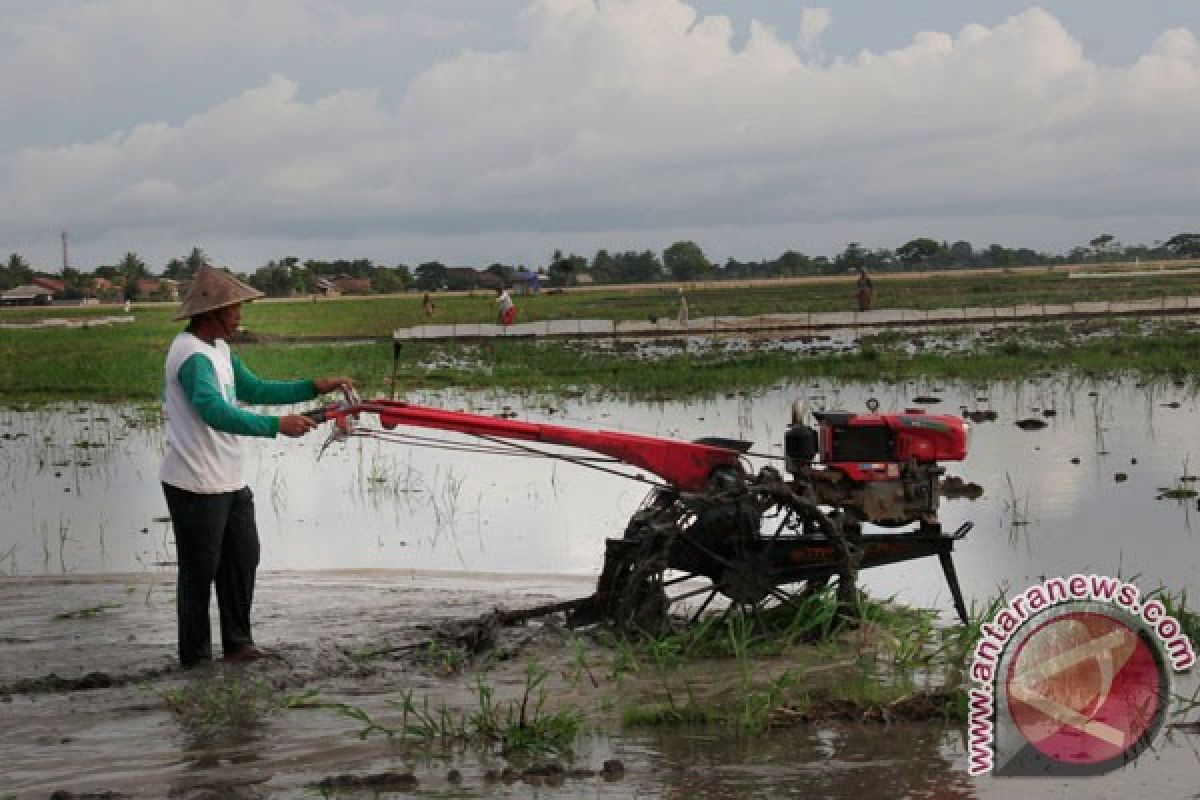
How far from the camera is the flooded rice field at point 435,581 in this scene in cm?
548

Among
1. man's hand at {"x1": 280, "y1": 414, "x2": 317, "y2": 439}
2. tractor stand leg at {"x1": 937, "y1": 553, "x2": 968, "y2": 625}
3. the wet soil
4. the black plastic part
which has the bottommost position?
the wet soil

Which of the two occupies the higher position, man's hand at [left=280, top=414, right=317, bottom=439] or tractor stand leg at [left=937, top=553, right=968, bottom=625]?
man's hand at [left=280, top=414, right=317, bottom=439]

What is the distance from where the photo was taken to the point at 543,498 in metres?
12.2

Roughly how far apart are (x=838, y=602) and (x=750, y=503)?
57 cm

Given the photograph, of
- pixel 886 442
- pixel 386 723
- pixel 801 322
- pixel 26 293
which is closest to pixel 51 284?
pixel 26 293

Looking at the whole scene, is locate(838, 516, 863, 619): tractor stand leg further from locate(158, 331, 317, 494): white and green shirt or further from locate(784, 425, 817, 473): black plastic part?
locate(158, 331, 317, 494): white and green shirt

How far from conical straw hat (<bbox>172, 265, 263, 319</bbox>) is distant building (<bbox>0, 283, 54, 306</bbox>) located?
92713 millimetres

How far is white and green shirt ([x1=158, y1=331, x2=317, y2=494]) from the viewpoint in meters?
6.64

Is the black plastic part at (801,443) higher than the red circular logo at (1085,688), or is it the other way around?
the black plastic part at (801,443)

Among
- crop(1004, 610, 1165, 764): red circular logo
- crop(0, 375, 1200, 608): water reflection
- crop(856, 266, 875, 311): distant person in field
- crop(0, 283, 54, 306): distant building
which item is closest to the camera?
crop(1004, 610, 1165, 764): red circular logo

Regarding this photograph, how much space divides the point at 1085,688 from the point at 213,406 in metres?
3.48

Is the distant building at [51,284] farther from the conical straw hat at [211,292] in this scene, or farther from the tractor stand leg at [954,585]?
the tractor stand leg at [954,585]

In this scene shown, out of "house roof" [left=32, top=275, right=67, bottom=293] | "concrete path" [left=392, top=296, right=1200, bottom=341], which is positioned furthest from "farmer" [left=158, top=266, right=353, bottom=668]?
"house roof" [left=32, top=275, right=67, bottom=293]

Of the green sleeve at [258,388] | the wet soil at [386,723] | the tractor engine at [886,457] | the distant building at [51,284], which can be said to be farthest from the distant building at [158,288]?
the tractor engine at [886,457]
